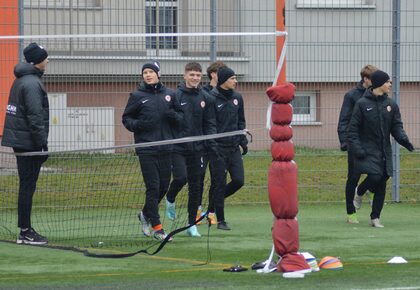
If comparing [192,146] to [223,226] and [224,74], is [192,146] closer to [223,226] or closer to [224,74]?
[224,74]

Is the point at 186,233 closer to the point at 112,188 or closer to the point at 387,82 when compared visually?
the point at 112,188

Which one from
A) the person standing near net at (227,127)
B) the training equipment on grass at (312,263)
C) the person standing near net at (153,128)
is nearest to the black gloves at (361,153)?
the person standing near net at (227,127)

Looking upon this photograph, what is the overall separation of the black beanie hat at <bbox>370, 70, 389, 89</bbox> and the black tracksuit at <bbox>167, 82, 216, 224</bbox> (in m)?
1.88

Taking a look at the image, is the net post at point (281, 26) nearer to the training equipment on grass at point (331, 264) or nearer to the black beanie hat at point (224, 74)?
the training equipment on grass at point (331, 264)

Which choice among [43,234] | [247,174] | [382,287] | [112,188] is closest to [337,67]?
[247,174]

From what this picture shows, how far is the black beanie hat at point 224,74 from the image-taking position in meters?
12.7

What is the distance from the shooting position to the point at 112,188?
13.1 metres

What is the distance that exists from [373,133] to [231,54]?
3690 mm

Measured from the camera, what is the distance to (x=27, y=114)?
36.7 feet

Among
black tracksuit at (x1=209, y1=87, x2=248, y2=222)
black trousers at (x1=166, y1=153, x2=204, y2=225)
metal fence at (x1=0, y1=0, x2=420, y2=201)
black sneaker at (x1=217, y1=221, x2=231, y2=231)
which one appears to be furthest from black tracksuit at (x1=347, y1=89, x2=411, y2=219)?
metal fence at (x1=0, y1=0, x2=420, y2=201)

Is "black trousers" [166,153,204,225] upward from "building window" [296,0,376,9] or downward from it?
downward

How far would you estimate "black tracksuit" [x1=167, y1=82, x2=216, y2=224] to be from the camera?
468 inches

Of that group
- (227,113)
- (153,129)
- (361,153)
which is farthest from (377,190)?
(153,129)

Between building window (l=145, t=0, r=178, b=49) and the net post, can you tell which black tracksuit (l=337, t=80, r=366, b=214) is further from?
the net post
